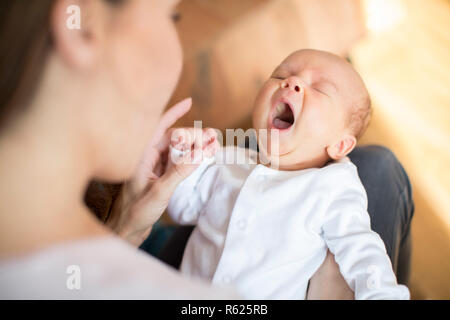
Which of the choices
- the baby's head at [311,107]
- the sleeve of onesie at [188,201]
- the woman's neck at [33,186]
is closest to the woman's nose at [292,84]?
the baby's head at [311,107]

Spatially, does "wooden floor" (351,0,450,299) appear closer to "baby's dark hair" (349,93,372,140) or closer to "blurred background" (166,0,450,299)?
"blurred background" (166,0,450,299)

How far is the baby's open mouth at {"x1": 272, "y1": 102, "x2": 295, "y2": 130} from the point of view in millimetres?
852

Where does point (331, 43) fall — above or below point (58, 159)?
above

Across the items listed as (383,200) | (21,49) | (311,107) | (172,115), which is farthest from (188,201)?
(21,49)

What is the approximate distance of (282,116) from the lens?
88cm

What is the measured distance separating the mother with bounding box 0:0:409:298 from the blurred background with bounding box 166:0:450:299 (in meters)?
0.92

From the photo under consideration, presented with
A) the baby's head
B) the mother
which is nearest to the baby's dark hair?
the baby's head

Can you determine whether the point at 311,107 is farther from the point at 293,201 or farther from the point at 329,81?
the point at 293,201

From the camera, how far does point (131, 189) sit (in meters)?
0.80

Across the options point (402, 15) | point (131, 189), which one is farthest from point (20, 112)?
point (402, 15)

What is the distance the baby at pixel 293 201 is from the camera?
2.35 ft

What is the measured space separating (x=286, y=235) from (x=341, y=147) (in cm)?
28

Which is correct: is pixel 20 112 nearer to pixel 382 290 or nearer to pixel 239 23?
pixel 382 290

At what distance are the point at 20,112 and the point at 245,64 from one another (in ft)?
4.43
